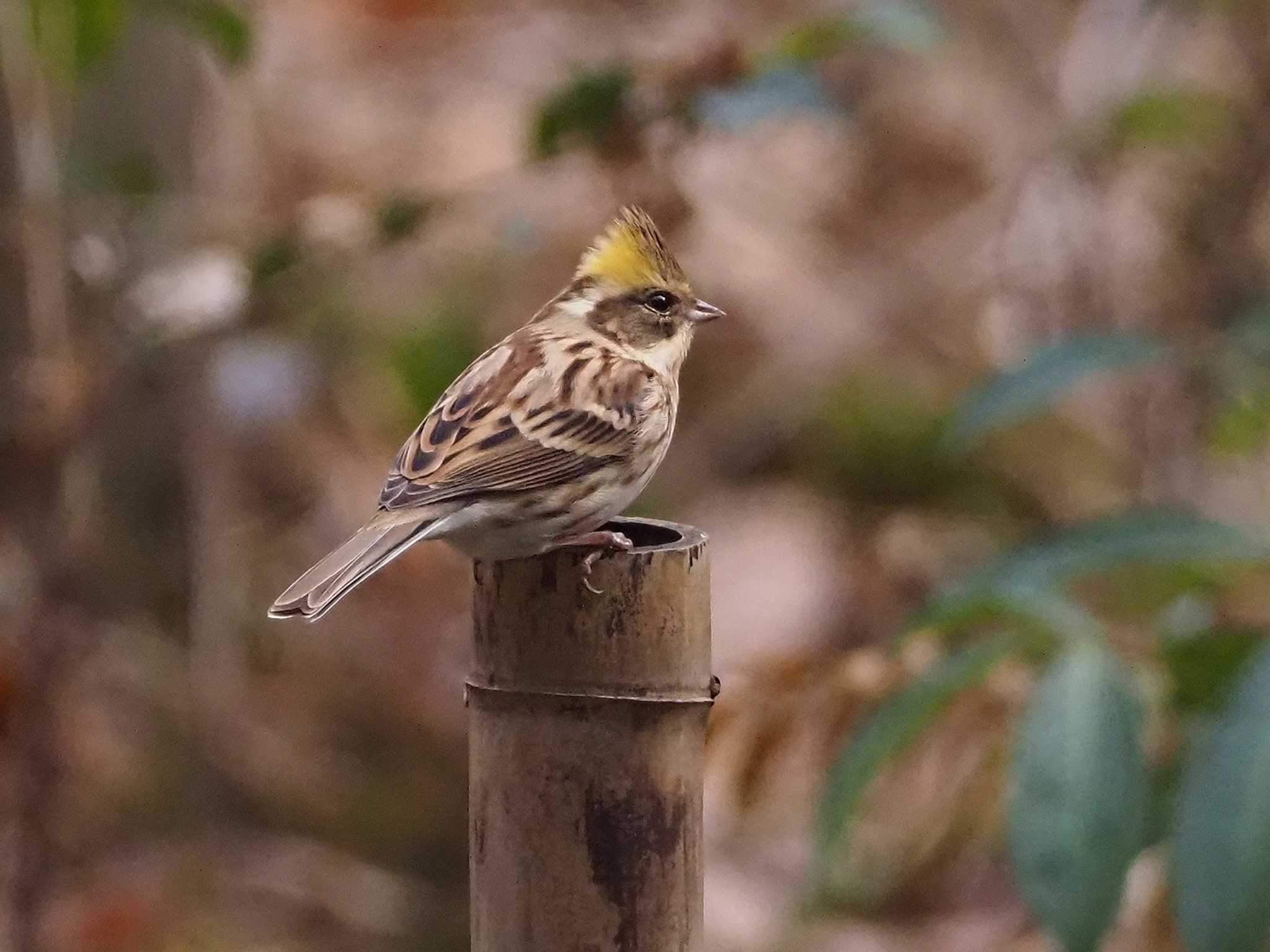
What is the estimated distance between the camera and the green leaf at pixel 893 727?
2.62 metres

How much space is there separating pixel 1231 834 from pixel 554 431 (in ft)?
3.87

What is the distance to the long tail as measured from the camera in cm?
228

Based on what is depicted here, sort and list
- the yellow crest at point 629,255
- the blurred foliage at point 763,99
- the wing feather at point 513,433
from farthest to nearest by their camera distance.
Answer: the blurred foliage at point 763,99 → the yellow crest at point 629,255 → the wing feather at point 513,433

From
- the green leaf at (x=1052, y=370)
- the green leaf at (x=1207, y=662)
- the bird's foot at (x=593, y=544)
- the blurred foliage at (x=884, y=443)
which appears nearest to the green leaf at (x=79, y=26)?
the bird's foot at (x=593, y=544)

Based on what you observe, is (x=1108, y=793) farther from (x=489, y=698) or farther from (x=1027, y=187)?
(x=1027, y=187)

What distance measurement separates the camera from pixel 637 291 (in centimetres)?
327

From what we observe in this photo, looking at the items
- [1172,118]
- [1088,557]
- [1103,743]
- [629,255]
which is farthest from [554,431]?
[1172,118]

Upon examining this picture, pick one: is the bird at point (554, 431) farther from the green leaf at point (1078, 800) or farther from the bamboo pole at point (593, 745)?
the green leaf at point (1078, 800)

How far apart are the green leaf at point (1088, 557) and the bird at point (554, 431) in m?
0.54

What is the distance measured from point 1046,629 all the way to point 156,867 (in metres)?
4.02

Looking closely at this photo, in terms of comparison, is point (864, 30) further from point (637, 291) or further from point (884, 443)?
point (884, 443)

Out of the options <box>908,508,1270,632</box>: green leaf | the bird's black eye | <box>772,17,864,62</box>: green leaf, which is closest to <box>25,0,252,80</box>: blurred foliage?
the bird's black eye

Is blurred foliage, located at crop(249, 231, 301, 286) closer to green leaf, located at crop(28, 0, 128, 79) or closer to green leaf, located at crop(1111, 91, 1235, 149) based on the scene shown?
green leaf, located at crop(28, 0, 128, 79)

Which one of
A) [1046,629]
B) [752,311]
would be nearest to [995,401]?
[1046,629]
